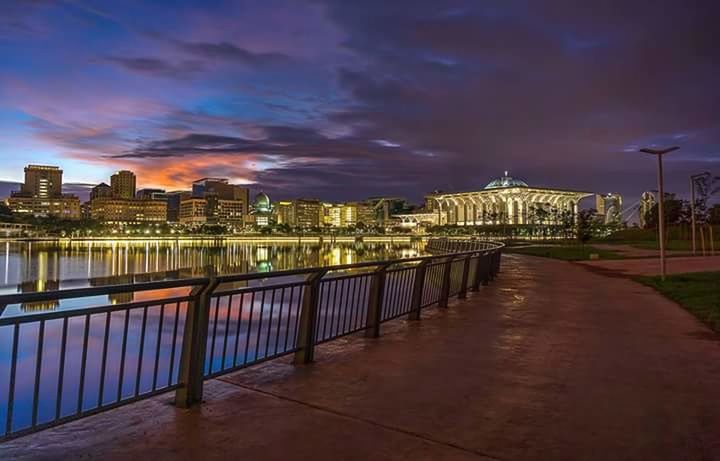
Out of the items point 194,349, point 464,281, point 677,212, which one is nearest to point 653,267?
point 464,281

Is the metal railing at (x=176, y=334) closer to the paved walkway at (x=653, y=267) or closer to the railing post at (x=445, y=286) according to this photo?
the railing post at (x=445, y=286)

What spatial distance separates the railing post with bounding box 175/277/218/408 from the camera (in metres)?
5.39

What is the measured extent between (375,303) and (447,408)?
12.6 feet

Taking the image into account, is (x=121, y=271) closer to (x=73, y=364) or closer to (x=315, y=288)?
(x=73, y=364)

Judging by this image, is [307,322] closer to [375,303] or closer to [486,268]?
[375,303]

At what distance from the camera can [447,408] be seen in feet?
Answer: 17.6

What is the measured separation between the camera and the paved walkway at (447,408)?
436 centimetres

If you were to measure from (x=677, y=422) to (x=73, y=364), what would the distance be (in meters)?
12.0

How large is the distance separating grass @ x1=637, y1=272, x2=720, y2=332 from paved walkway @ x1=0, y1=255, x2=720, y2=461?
7.87ft

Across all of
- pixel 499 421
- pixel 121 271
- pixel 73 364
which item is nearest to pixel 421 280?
pixel 499 421

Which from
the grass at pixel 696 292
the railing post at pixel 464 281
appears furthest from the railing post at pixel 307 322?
the railing post at pixel 464 281

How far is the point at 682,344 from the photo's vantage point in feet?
28.5

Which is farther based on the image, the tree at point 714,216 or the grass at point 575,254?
Answer: the tree at point 714,216

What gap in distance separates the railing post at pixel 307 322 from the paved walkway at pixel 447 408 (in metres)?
0.21
